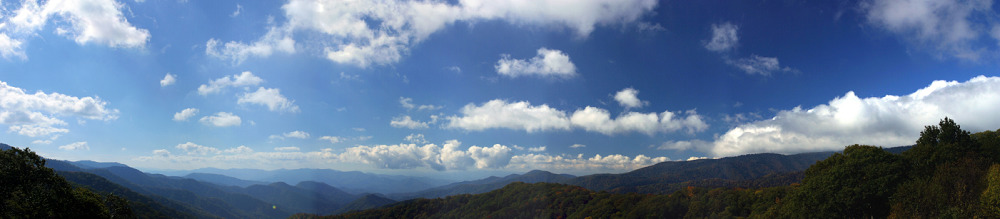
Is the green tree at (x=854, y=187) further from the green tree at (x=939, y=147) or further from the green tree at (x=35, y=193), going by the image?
the green tree at (x=35, y=193)

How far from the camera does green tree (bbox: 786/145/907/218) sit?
4450cm

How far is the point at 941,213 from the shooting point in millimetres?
34094

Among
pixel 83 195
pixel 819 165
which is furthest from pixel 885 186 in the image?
pixel 83 195

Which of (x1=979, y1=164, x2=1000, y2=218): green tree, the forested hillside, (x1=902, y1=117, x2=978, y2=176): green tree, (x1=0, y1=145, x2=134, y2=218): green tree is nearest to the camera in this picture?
(x1=0, y1=145, x2=134, y2=218): green tree

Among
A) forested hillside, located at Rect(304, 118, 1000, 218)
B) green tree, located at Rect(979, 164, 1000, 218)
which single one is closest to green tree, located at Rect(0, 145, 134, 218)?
green tree, located at Rect(979, 164, 1000, 218)

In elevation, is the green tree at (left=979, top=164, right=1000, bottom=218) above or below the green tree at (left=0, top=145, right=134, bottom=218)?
below

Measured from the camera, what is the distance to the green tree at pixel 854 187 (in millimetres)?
44500

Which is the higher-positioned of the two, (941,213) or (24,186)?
(24,186)

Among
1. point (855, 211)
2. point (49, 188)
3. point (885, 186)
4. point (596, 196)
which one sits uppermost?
point (49, 188)

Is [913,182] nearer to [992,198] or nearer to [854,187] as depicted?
[854,187]

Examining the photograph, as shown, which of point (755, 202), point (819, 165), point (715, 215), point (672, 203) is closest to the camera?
point (819, 165)

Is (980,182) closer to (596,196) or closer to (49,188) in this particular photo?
(49,188)

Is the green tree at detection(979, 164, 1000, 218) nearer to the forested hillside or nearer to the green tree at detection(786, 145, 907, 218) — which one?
the forested hillside

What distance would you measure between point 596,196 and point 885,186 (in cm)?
12807
